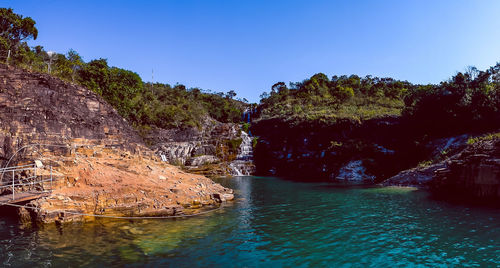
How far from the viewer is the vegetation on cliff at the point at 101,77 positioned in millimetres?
35150

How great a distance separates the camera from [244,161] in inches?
1981

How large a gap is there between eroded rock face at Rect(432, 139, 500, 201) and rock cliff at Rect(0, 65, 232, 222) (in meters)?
19.0

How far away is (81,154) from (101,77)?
2484 cm

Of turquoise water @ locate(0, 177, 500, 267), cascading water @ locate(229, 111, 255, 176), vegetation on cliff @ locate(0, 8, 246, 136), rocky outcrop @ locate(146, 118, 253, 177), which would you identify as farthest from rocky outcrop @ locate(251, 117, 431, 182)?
turquoise water @ locate(0, 177, 500, 267)

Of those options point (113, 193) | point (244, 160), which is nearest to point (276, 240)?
point (113, 193)

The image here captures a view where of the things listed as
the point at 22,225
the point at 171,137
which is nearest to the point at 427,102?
the point at 171,137

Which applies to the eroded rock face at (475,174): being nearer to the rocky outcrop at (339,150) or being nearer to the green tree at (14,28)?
the rocky outcrop at (339,150)

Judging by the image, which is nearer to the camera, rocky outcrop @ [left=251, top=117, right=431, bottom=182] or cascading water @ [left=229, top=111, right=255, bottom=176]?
rocky outcrop @ [left=251, top=117, right=431, bottom=182]

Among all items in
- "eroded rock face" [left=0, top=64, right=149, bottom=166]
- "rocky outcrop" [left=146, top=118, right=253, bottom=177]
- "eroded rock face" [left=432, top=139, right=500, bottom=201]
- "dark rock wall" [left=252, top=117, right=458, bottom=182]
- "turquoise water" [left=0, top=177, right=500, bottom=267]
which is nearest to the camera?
"turquoise water" [left=0, top=177, right=500, bottom=267]

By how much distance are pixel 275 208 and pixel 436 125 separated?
30.9 metres

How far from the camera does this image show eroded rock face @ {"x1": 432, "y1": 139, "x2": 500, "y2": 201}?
20280 mm

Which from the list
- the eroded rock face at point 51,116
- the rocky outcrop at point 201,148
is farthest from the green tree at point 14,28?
the rocky outcrop at point 201,148

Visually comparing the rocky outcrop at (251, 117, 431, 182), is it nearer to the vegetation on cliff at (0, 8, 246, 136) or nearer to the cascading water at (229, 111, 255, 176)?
the cascading water at (229, 111, 255, 176)

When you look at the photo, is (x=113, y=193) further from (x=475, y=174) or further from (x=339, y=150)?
(x=339, y=150)
